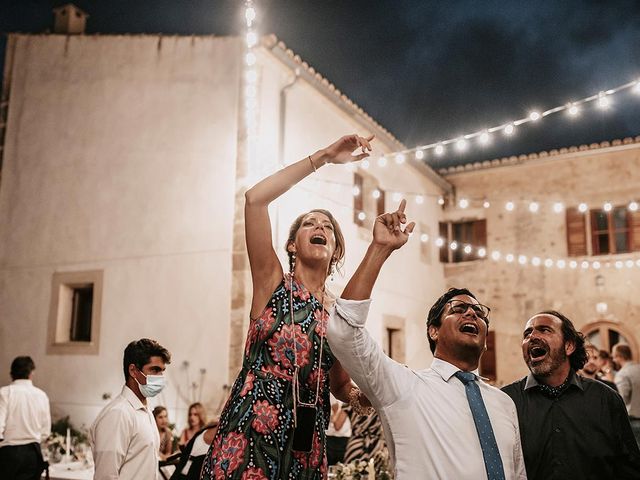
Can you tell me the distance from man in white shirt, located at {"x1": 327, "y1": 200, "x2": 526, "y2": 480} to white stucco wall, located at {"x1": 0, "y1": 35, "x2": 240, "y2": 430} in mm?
6416

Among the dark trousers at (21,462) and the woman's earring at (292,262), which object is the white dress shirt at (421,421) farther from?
the dark trousers at (21,462)

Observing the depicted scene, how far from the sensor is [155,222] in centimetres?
923

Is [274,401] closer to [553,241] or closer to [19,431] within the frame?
[19,431]

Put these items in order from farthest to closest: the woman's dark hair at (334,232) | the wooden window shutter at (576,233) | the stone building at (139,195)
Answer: the wooden window shutter at (576,233) < the stone building at (139,195) < the woman's dark hair at (334,232)

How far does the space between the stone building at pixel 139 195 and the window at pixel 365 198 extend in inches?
14.9

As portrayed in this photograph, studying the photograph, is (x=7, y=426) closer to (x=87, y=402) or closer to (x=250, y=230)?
(x=87, y=402)

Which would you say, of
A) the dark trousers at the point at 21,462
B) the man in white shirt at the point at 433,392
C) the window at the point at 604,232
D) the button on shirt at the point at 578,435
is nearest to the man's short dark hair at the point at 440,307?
the man in white shirt at the point at 433,392

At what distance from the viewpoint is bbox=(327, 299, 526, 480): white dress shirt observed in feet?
5.90

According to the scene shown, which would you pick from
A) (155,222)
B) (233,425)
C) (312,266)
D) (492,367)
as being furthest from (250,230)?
(492,367)

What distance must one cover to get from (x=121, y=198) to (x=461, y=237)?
8744 millimetres

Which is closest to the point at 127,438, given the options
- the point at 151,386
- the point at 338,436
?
the point at 151,386

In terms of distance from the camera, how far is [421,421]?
1.90 metres

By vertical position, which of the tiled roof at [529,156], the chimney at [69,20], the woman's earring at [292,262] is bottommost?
the woman's earring at [292,262]

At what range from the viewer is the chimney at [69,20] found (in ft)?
34.7
